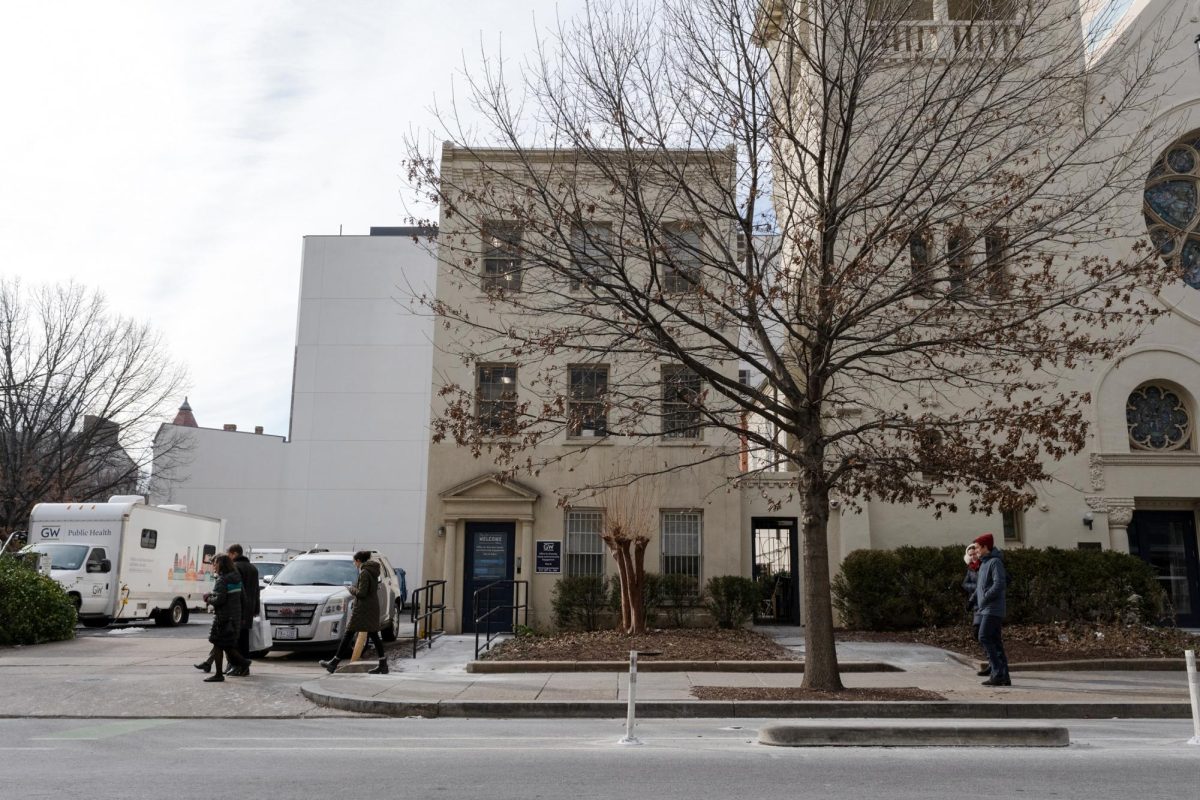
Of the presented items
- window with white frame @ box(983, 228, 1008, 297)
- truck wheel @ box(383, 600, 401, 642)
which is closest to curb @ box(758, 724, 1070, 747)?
window with white frame @ box(983, 228, 1008, 297)

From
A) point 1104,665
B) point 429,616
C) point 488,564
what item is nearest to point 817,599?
point 1104,665

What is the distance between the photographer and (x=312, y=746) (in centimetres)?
849

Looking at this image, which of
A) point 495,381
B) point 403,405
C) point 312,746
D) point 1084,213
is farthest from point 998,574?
point 403,405

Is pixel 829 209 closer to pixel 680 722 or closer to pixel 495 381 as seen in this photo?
pixel 680 722

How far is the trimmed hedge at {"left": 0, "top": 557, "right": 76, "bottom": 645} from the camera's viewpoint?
17.3 meters

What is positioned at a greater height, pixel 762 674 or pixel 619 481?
pixel 619 481

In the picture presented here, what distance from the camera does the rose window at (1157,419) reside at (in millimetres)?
20750

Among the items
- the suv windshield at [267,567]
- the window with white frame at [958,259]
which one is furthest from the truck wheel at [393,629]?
the suv windshield at [267,567]

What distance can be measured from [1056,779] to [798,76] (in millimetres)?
10409

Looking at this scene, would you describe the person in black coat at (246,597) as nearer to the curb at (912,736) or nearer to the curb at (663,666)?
the curb at (663,666)

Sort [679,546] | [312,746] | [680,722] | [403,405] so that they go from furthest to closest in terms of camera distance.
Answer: [403,405] → [679,546] → [680,722] → [312,746]

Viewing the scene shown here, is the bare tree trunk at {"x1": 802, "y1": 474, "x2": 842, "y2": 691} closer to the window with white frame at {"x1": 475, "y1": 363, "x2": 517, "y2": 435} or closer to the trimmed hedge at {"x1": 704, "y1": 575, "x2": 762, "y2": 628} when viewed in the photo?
the window with white frame at {"x1": 475, "y1": 363, "x2": 517, "y2": 435}

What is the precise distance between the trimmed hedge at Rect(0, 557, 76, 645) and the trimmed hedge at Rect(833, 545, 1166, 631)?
1481 cm

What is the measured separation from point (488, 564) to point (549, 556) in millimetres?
1424
